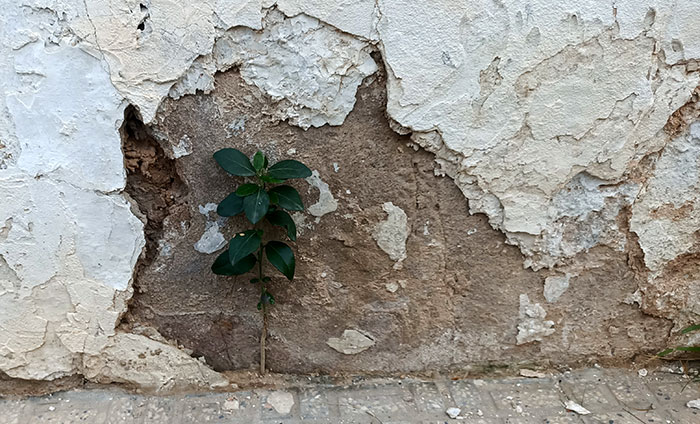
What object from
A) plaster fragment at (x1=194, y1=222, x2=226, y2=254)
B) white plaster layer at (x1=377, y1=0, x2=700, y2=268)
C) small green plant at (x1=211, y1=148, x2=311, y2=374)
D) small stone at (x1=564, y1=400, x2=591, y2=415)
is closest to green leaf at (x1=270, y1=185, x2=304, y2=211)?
small green plant at (x1=211, y1=148, x2=311, y2=374)

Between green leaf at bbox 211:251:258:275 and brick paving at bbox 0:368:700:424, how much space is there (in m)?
0.44

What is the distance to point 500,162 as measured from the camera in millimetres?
1606

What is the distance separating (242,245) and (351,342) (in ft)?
1.68

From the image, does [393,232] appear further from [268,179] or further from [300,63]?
[300,63]

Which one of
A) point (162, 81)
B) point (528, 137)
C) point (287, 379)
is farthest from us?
point (287, 379)

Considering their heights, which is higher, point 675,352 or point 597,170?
point 597,170

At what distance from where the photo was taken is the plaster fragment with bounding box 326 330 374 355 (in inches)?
70.3

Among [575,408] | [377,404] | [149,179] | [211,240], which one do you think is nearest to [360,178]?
[211,240]

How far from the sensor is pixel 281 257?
5.21ft

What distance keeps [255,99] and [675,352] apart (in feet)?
5.25

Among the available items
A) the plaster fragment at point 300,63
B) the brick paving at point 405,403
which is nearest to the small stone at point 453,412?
the brick paving at point 405,403

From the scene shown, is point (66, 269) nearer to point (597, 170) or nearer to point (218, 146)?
point (218, 146)

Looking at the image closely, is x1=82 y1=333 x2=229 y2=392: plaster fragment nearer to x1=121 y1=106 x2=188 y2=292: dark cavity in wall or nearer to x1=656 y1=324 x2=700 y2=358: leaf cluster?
x1=121 y1=106 x2=188 y2=292: dark cavity in wall

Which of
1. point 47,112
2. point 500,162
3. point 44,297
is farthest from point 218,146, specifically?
point 500,162
